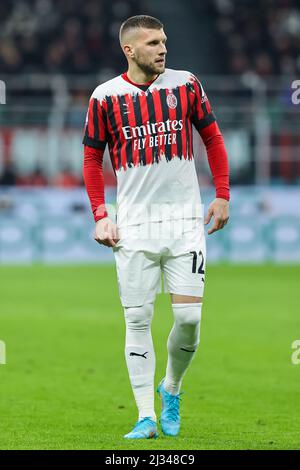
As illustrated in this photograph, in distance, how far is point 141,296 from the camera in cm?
641

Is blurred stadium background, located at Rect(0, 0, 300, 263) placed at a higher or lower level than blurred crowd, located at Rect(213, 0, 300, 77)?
lower

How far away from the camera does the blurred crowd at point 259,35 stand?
85.0ft

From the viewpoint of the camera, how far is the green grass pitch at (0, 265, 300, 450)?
654cm

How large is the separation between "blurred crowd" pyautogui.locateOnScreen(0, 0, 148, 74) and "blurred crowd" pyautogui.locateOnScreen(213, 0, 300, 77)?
219cm

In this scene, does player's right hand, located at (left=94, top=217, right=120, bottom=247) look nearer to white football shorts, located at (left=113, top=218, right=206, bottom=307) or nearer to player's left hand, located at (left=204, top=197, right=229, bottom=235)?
white football shorts, located at (left=113, top=218, right=206, bottom=307)

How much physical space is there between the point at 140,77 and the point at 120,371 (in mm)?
3402

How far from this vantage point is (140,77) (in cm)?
658

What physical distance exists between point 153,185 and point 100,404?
1930 millimetres

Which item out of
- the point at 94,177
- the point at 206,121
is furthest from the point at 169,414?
the point at 206,121

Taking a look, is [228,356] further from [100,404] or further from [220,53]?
[220,53]

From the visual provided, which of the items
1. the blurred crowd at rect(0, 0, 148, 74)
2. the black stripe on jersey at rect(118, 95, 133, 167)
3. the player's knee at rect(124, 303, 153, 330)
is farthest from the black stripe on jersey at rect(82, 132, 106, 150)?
the blurred crowd at rect(0, 0, 148, 74)

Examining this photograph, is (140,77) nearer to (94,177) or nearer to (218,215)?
(94,177)
